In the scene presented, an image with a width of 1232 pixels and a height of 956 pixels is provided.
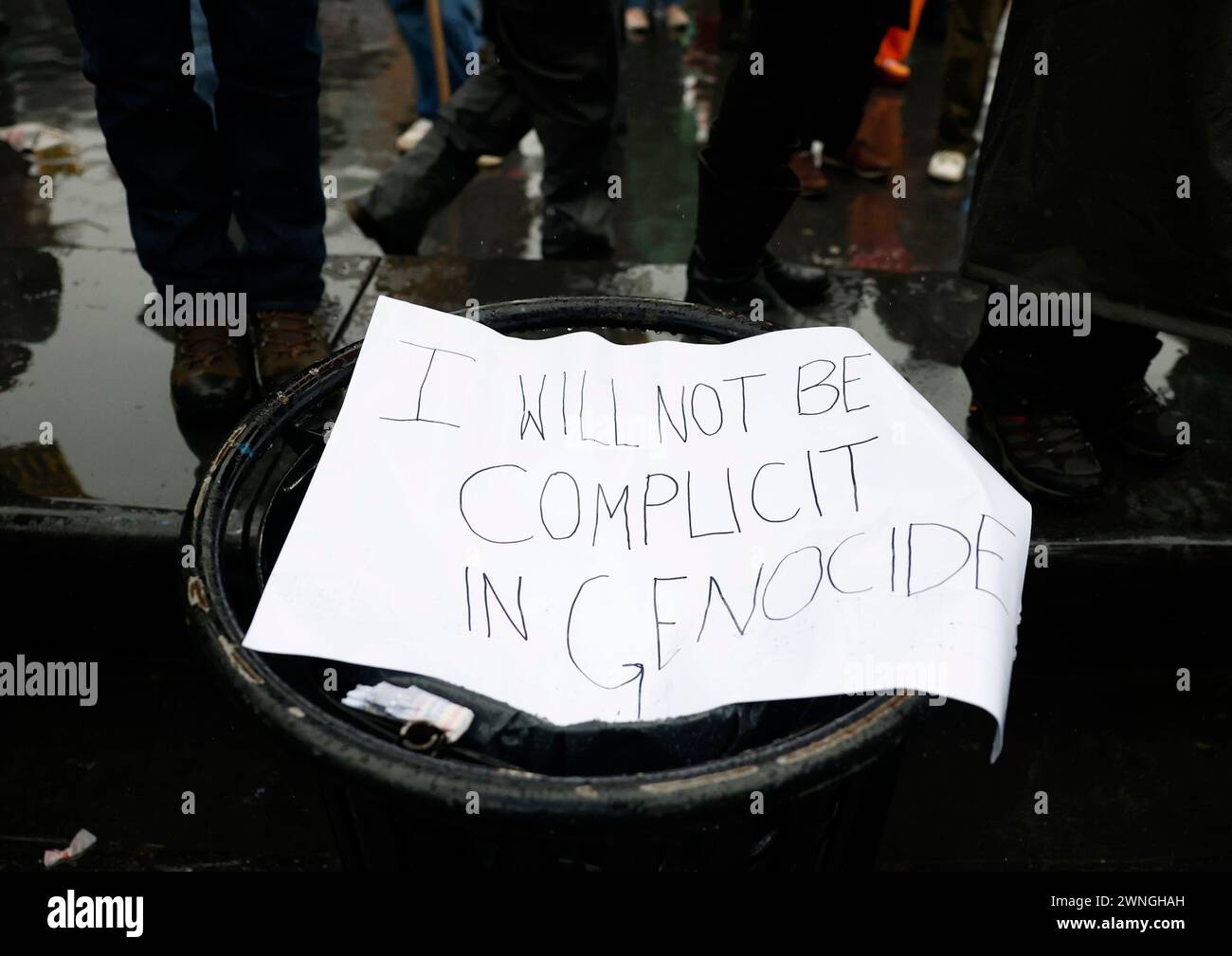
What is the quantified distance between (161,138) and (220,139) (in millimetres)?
134

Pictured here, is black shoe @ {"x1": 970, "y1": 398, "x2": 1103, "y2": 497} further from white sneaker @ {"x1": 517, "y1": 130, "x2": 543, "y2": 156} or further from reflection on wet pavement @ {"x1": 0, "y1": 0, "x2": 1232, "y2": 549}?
white sneaker @ {"x1": 517, "y1": 130, "x2": 543, "y2": 156}

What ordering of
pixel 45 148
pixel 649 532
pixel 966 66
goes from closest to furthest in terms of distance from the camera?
pixel 649 532 < pixel 45 148 < pixel 966 66

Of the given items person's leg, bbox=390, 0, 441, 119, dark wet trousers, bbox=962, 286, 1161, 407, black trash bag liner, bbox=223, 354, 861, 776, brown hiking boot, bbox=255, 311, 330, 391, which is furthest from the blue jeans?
black trash bag liner, bbox=223, 354, 861, 776

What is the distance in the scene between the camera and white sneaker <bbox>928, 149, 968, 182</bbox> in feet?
11.8

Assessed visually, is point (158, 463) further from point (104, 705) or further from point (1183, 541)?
point (1183, 541)

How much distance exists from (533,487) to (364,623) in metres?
0.22

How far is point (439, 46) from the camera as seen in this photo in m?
3.47

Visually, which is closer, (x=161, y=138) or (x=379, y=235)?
(x=161, y=138)

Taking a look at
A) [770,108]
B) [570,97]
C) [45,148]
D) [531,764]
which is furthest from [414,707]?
[45,148]

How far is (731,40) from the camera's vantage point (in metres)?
4.76

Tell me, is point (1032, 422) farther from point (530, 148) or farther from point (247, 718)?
point (530, 148)

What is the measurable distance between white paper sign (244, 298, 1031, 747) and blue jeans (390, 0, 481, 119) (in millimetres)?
2699
